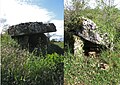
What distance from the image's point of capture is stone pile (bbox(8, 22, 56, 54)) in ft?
7.86

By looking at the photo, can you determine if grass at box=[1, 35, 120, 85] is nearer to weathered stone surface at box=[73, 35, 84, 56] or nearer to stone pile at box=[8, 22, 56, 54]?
stone pile at box=[8, 22, 56, 54]

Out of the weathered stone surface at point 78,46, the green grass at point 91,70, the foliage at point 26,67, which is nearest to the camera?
the foliage at point 26,67

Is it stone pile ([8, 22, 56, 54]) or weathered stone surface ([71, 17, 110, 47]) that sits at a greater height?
stone pile ([8, 22, 56, 54])

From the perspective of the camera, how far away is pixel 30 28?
2.46m

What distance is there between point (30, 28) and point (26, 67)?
0.97ft

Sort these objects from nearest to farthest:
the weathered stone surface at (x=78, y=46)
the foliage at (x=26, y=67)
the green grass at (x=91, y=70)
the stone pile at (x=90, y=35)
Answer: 1. the foliage at (x=26, y=67)
2. the green grass at (x=91, y=70)
3. the weathered stone surface at (x=78, y=46)
4. the stone pile at (x=90, y=35)

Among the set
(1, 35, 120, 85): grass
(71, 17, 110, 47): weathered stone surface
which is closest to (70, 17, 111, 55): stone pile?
(71, 17, 110, 47): weathered stone surface

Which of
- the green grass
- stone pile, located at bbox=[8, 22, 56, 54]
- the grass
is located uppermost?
stone pile, located at bbox=[8, 22, 56, 54]

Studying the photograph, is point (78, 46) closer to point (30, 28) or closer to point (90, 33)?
point (90, 33)

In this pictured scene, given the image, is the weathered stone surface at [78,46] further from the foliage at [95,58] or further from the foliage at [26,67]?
the foliage at [26,67]

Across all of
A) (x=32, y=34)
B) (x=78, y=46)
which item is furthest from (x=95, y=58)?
(x=32, y=34)

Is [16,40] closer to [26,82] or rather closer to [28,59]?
[28,59]

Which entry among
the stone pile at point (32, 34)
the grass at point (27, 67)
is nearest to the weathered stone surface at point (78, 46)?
the grass at point (27, 67)

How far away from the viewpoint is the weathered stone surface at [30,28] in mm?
2378
